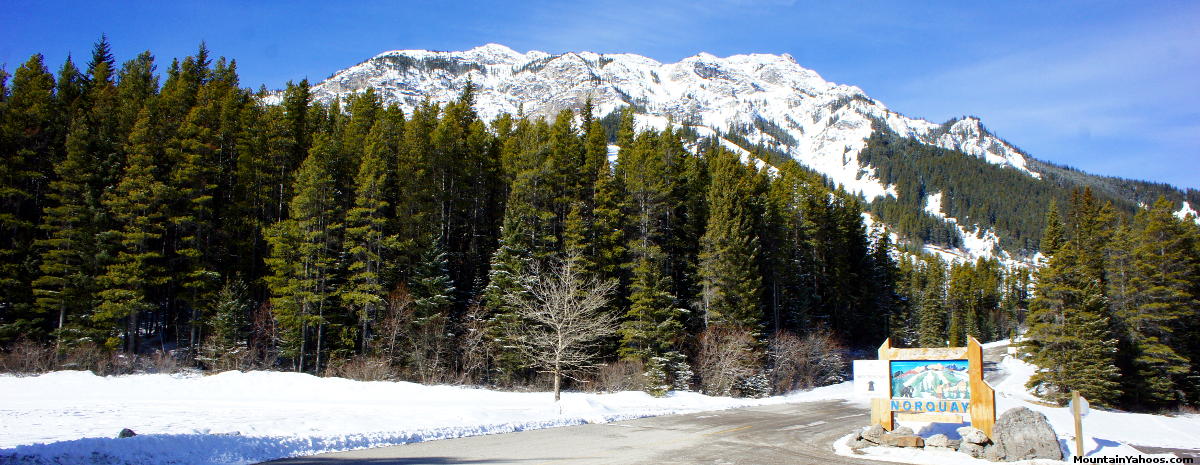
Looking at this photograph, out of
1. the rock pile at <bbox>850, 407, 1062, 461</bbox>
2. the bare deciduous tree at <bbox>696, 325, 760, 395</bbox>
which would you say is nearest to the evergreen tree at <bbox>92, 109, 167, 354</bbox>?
the bare deciduous tree at <bbox>696, 325, 760, 395</bbox>

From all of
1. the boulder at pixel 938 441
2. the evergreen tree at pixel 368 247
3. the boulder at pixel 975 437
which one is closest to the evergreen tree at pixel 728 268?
the evergreen tree at pixel 368 247

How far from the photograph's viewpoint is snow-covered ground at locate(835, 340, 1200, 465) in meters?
12.6

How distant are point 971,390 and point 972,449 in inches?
65.4

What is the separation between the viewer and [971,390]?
13.8 metres

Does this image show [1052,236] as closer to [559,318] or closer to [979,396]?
[979,396]

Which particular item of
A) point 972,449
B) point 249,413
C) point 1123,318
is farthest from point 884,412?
point 1123,318

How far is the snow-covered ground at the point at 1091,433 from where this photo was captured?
12.6 meters

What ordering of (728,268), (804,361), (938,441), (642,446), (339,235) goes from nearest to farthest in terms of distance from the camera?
(938,441) < (642,446) < (339,235) < (728,268) < (804,361)

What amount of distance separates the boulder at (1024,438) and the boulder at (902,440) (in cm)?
151

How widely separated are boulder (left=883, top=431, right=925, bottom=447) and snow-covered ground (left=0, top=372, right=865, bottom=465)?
8.65 meters

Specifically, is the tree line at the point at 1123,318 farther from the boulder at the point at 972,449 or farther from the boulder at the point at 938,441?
the boulder at the point at 972,449

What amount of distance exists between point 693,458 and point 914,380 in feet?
21.3

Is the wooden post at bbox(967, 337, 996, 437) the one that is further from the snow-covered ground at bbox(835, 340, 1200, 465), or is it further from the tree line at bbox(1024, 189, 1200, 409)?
the tree line at bbox(1024, 189, 1200, 409)

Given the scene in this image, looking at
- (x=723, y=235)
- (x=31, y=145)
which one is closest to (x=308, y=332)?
(x=31, y=145)
